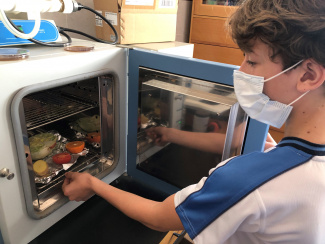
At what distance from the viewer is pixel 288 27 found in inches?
20.7

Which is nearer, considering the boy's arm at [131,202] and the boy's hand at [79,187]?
the boy's arm at [131,202]

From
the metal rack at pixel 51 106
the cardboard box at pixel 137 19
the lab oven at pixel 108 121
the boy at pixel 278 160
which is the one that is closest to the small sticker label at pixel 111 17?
the cardboard box at pixel 137 19

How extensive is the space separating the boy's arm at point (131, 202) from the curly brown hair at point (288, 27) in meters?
0.44

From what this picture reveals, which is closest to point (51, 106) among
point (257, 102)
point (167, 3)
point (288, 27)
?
point (167, 3)

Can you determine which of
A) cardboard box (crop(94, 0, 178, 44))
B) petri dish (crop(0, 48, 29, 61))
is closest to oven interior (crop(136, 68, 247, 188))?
cardboard box (crop(94, 0, 178, 44))

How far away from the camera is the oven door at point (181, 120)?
768 mm

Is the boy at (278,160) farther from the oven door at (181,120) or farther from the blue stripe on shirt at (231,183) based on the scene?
the oven door at (181,120)

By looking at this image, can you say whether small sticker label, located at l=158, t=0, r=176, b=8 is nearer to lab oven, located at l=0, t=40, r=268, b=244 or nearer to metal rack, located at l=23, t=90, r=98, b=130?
lab oven, located at l=0, t=40, r=268, b=244

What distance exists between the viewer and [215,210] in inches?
22.4

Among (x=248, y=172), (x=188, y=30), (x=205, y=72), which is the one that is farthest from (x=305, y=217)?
(x=188, y=30)

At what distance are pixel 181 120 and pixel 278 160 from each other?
44 centimetres

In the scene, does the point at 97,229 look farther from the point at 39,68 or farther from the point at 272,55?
the point at 272,55

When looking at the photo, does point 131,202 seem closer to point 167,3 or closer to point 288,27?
point 288,27

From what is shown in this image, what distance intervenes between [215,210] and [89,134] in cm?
74
